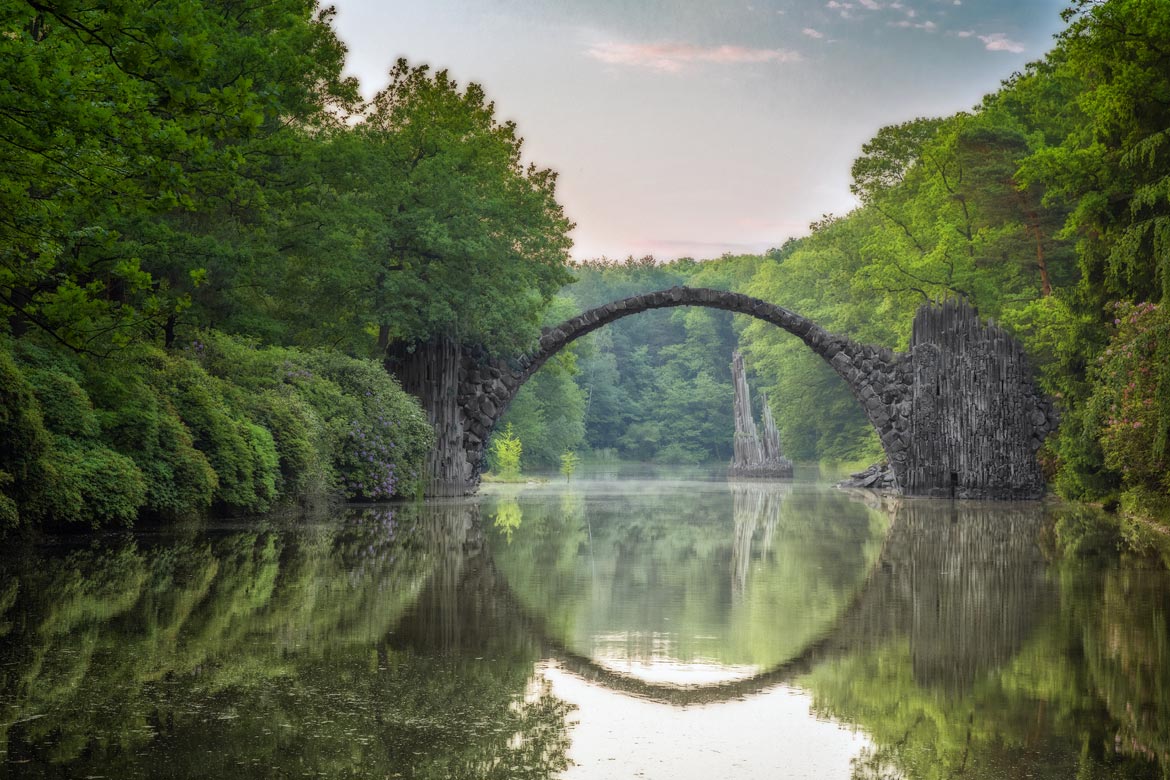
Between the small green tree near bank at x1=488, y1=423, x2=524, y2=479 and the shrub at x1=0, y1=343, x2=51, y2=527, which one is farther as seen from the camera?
the small green tree near bank at x1=488, y1=423, x2=524, y2=479

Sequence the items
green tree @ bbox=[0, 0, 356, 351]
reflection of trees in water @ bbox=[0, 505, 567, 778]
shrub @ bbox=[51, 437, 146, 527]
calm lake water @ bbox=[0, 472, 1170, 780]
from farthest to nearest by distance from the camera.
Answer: shrub @ bbox=[51, 437, 146, 527] < green tree @ bbox=[0, 0, 356, 351] < calm lake water @ bbox=[0, 472, 1170, 780] < reflection of trees in water @ bbox=[0, 505, 567, 778]

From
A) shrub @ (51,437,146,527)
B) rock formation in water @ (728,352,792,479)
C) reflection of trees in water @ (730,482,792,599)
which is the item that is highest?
rock formation in water @ (728,352,792,479)

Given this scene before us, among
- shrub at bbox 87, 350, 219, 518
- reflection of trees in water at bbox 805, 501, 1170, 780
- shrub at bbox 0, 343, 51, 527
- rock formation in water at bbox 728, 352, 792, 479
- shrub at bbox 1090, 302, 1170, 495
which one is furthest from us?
rock formation in water at bbox 728, 352, 792, 479

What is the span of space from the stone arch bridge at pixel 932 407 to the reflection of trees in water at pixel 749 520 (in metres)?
3.59

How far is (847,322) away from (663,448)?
1298 inches

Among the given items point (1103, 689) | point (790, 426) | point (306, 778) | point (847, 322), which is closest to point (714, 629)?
point (1103, 689)

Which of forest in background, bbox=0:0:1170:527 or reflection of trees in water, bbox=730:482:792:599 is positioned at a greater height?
forest in background, bbox=0:0:1170:527

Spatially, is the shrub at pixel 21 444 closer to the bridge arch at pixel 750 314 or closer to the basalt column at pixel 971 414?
the bridge arch at pixel 750 314

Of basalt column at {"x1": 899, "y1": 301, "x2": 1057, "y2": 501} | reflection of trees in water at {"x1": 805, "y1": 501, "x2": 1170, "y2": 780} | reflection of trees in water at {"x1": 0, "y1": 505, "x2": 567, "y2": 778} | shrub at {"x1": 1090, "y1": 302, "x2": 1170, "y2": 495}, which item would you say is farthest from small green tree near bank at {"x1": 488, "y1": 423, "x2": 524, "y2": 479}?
reflection of trees in water at {"x1": 0, "y1": 505, "x2": 567, "y2": 778}

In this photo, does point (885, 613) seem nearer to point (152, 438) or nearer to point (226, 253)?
point (152, 438)

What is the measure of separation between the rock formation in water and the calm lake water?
31.0 m

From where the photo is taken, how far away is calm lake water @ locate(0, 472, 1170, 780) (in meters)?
4.73

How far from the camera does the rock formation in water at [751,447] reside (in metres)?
44.8

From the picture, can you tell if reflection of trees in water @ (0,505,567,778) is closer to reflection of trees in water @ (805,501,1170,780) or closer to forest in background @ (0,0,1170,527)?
reflection of trees in water @ (805,501,1170,780)
